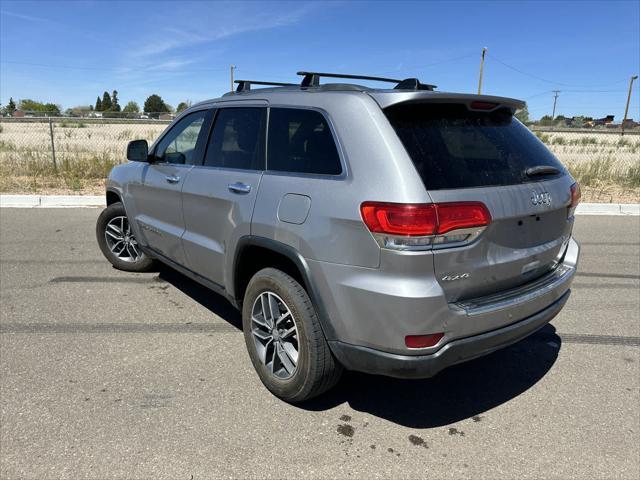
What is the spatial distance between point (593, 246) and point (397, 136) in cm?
575

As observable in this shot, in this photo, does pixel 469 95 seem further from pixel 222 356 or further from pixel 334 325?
pixel 222 356

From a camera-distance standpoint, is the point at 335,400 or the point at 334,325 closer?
the point at 334,325

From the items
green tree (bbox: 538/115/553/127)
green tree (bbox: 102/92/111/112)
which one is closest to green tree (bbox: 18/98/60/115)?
→ green tree (bbox: 102/92/111/112)

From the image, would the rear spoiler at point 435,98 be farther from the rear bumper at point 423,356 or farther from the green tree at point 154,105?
the green tree at point 154,105

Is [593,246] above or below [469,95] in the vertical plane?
below

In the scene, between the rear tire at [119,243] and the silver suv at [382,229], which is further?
the rear tire at [119,243]

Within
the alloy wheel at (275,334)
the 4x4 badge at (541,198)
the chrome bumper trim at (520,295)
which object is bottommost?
the alloy wheel at (275,334)

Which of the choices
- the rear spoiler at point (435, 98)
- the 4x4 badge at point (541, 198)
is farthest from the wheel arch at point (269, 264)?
the 4x4 badge at point (541, 198)

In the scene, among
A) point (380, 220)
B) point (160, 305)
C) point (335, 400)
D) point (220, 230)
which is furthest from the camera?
point (160, 305)

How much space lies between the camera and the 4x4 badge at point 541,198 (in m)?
2.62

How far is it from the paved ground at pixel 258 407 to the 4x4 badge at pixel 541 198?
4.22ft

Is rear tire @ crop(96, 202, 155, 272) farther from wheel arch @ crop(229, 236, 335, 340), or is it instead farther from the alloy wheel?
the alloy wheel

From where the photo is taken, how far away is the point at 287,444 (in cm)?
260

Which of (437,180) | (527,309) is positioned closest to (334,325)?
(437,180)
